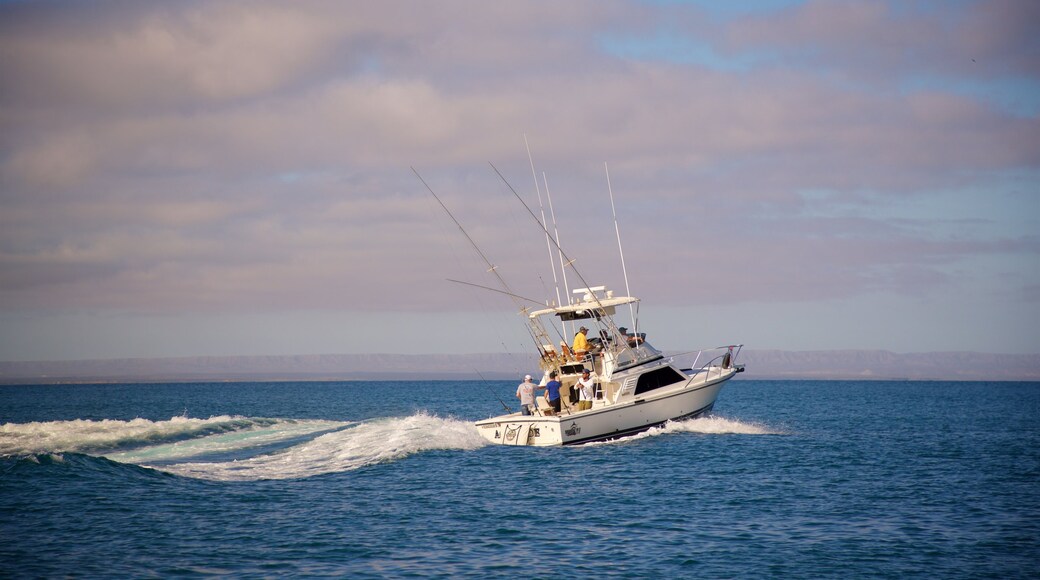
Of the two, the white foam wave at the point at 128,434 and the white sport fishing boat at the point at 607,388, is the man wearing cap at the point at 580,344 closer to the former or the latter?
the white sport fishing boat at the point at 607,388

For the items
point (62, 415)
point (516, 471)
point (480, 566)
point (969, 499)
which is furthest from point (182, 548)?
point (62, 415)

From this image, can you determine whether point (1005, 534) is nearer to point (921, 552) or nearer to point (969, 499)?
point (921, 552)

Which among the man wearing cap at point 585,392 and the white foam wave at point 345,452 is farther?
the man wearing cap at point 585,392

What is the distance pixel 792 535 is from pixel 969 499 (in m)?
6.91

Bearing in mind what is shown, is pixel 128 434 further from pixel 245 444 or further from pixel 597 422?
pixel 597 422

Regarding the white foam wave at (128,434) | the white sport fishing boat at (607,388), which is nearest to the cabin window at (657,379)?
the white sport fishing boat at (607,388)

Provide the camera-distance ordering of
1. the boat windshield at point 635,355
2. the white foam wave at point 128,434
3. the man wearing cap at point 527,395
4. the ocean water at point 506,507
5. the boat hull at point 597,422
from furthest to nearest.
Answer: the boat windshield at point 635,355
the white foam wave at point 128,434
the man wearing cap at point 527,395
the boat hull at point 597,422
the ocean water at point 506,507

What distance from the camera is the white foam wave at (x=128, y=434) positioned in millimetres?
29516

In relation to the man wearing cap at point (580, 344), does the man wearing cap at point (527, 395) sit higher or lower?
lower

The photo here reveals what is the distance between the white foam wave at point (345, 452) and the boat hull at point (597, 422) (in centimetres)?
151

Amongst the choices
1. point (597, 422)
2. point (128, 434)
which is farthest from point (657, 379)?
point (128, 434)

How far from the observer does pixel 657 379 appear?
31.3m

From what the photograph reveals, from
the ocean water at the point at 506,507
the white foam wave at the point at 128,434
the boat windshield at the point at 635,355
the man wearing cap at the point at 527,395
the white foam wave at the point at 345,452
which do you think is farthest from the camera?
the boat windshield at the point at 635,355

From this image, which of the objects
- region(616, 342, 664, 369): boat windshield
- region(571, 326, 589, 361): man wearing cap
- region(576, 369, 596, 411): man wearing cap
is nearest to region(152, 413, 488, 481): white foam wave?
region(576, 369, 596, 411): man wearing cap
